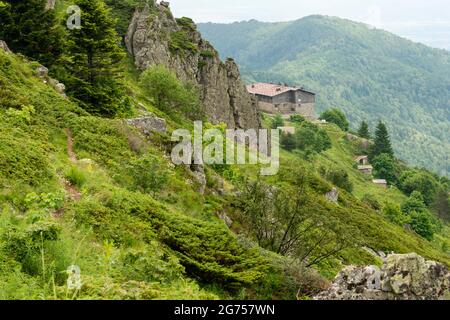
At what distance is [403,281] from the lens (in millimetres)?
10930

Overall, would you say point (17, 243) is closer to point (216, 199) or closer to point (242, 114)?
point (216, 199)

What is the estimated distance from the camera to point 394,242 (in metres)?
46.8

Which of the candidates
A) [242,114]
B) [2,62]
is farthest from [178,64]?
[2,62]

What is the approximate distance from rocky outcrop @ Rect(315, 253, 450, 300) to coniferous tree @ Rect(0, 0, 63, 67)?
97.9 feet

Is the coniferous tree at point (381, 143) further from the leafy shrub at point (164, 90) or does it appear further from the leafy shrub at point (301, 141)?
the leafy shrub at point (164, 90)

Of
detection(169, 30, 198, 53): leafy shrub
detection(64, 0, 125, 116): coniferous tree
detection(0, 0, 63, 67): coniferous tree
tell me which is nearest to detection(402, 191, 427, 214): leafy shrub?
detection(169, 30, 198, 53): leafy shrub

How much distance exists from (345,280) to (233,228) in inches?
562

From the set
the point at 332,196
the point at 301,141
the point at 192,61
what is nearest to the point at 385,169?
the point at 301,141

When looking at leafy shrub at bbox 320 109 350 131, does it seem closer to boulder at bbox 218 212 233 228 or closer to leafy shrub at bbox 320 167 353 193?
leafy shrub at bbox 320 167 353 193

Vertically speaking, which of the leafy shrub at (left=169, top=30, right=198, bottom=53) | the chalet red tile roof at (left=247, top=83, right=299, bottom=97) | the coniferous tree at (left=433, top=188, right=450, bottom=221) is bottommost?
the coniferous tree at (left=433, top=188, right=450, bottom=221)

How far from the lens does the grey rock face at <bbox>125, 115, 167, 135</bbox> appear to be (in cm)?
3145

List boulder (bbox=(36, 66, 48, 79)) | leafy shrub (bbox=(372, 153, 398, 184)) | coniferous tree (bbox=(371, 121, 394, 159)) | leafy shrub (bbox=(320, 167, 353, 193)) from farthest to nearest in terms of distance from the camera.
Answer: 1. coniferous tree (bbox=(371, 121, 394, 159))
2. leafy shrub (bbox=(372, 153, 398, 184))
3. leafy shrub (bbox=(320, 167, 353, 193))
4. boulder (bbox=(36, 66, 48, 79))

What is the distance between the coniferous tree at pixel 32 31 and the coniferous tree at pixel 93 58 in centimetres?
128
